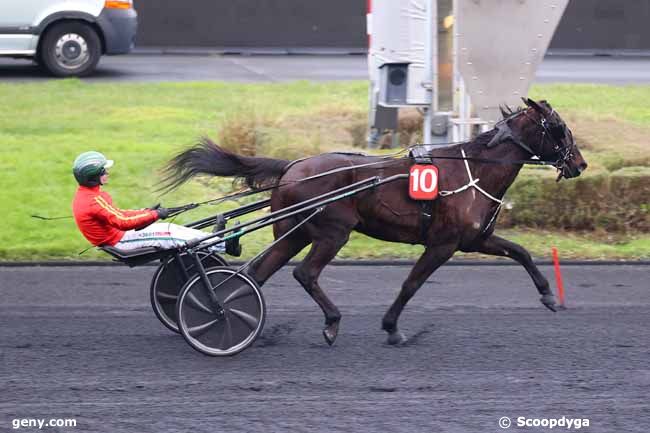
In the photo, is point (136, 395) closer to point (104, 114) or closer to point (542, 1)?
point (542, 1)

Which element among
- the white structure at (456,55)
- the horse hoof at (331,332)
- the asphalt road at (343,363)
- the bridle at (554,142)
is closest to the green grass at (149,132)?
the white structure at (456,55)

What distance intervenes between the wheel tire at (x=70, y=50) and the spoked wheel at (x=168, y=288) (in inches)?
394

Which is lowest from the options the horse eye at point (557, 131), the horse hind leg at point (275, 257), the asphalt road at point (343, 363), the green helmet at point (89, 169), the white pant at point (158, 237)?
the asphalt road at point (343, 363)

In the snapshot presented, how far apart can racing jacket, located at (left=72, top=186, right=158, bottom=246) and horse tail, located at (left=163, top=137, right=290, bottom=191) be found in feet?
2.62

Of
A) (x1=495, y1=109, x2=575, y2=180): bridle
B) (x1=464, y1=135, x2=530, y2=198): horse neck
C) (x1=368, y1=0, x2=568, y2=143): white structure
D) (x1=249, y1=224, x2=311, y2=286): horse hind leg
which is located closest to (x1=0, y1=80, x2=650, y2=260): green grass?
(x1=368, y1=0, x2=568, y2=143): white structure

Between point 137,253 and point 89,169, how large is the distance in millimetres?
591

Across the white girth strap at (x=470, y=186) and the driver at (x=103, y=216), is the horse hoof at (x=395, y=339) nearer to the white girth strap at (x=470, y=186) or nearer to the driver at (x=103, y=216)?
the white girth strap at (x=470, y=186)

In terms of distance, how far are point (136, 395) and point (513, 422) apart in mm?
2064

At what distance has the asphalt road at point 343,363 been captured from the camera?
568 centimetres

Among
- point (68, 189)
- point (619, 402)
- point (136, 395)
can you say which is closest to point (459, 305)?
point (619, 402)

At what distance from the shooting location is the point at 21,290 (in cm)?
Answer: 838

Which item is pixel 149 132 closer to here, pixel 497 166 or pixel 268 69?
pixel 268 69

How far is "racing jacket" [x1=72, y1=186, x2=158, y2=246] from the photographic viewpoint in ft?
20.9

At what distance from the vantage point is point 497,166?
277 inches
